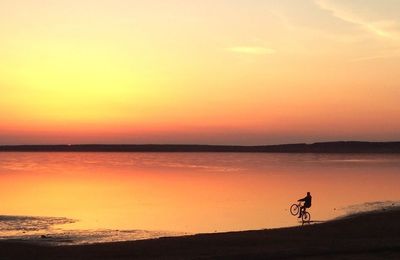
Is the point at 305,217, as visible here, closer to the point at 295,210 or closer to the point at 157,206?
the point at 295,210

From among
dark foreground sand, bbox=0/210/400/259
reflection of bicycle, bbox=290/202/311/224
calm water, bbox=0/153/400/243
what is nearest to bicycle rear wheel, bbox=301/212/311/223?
reflection of bicycle, bbox=290/202/311/224

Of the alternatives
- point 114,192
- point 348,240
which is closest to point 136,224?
point 348,240

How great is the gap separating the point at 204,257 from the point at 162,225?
41.7 feet

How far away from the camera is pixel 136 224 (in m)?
27.6

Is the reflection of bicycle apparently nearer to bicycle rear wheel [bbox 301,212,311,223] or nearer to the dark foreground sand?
bicycle rear wheel [bbox 301,212,311,223]

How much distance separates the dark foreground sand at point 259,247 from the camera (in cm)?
1494

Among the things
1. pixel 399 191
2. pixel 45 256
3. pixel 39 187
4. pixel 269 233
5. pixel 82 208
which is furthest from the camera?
pixel 39 187

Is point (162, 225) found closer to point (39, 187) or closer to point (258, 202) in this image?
point (258, 202)

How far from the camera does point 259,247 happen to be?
Result: 17.0m

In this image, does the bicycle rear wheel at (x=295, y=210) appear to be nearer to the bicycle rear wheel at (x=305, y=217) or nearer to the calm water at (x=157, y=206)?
the calm water at (x=157, y=206)

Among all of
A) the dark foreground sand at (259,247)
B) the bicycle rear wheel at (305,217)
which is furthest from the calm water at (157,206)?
the dark foreground sand at (259,247)

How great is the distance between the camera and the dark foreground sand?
14938 millimetres

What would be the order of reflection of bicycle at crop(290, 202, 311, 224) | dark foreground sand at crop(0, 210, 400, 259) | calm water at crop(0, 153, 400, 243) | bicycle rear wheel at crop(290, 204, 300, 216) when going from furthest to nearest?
bicycle rear wheel at crop(290, 204, 300, 216) < reflection of bicycle at crop(290, 202, 311, 224) < calm water at crop(0, 153, 400, 243) < dark foreground sand at crop(0, 210, 400, 259)

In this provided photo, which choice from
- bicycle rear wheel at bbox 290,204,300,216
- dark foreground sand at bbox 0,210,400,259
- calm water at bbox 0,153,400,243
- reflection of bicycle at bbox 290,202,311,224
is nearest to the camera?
dark foreground sand at bbox 0,210,400,259
